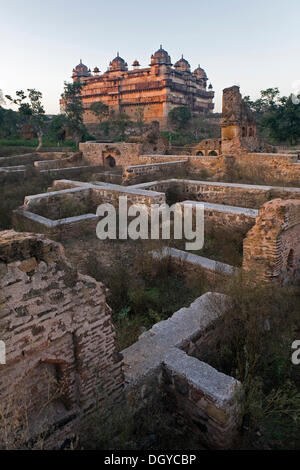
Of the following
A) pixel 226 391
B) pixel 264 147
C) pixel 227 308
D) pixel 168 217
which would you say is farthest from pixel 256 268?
pixel 264 147

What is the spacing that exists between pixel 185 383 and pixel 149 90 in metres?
54.6

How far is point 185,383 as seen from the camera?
9.34 feet

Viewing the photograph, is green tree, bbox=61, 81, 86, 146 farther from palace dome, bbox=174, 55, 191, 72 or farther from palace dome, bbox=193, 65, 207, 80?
palace dome, bbox=193, 65, 207, 80

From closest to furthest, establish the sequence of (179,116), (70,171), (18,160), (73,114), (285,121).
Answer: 1. (70,171)
2. (18,160)
3. (285,121)
4. (73,114)
5. (179,116)

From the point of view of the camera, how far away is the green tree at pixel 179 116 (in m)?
47.5

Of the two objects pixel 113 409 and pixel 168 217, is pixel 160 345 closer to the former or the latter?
pixel 113 409

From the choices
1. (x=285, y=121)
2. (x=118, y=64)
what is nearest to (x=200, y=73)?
(x=118, y=64)

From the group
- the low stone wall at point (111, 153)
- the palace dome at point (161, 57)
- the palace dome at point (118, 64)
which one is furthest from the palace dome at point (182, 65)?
the low stone wall at point (111, 153)

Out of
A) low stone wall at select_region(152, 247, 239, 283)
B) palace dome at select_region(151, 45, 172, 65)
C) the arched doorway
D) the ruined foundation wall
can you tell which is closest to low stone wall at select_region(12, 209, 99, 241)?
low stone wall at select_region(152, 247, 239, 283)

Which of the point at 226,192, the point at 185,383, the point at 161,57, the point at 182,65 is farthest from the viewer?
the point at 182,65

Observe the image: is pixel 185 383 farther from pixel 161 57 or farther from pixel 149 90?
pixel 161 57

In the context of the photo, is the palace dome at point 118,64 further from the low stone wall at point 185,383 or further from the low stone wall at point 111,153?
the low stone wall at point 185,383

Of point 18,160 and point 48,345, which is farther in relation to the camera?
point 18,160
